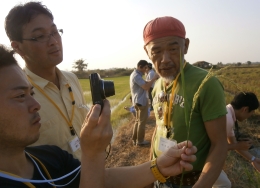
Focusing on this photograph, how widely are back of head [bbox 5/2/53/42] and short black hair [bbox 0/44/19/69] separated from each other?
1.76 ft

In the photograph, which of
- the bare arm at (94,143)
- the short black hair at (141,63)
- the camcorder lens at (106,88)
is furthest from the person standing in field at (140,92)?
the bare arm at (94,143)

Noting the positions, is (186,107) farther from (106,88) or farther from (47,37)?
(47,37)

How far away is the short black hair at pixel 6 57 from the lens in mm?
1364

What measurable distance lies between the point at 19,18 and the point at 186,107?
157cm

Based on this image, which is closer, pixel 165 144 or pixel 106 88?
pixel 106 88

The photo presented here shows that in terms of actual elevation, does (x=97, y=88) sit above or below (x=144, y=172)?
above

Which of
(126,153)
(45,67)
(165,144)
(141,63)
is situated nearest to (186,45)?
(165,144)

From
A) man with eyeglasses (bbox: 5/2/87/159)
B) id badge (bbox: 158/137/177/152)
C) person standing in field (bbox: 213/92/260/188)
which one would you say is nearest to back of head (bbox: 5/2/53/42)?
man with eyeglasses (bbox: 5/2/87/159)

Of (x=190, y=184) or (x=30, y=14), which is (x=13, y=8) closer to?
(x=30, y=14)

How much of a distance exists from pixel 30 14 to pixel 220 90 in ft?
5.60

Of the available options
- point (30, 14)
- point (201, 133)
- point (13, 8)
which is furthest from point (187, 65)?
point (13, 8)

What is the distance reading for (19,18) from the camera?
192 cm

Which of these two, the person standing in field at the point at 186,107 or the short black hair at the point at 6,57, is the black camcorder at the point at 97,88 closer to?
the short black hair at the point at 6,57

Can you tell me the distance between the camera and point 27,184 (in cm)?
126
